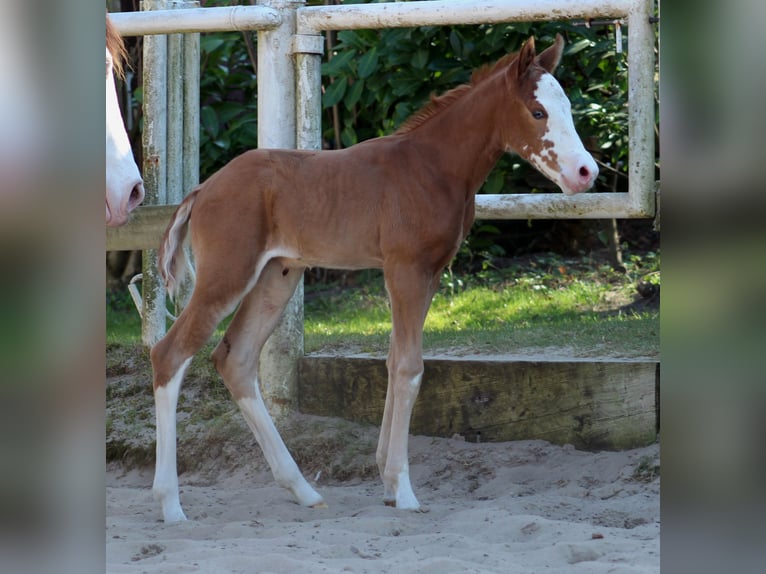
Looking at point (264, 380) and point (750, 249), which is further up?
point (750, 249)

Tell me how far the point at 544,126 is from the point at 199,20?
2.00m

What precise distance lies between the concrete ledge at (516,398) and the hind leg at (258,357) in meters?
0.63

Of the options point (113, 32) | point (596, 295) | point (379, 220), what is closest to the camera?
point (113, 32)

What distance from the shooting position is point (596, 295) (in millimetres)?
7297

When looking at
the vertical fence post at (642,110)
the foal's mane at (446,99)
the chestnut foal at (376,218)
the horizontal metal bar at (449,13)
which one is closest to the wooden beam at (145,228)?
the chestnut foal at (376,218)

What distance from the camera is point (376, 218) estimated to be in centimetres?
409

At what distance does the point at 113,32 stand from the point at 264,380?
2003mm

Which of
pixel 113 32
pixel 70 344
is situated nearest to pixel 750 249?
pixel 70 344

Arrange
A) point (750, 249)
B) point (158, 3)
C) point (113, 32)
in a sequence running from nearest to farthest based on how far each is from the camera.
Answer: point (750, 249)
point (113, 32)
point (158, 3)

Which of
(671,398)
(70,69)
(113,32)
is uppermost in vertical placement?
(113,32)

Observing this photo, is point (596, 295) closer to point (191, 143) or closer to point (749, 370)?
point (191, 143)

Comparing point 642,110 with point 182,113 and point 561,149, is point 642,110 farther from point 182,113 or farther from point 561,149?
point 182,113

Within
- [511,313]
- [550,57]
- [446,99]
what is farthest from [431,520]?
[511,313]

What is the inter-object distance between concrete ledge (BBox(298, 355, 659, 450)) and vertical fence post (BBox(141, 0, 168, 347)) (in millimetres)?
1056
